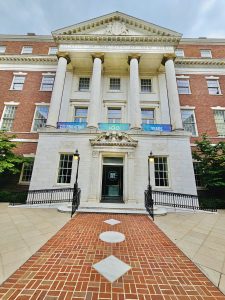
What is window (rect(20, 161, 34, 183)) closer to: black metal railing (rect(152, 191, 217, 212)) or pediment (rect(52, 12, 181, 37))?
black metal railing (rect(152, 191, 217, 212))

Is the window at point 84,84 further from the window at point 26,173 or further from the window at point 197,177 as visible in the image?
the window at point 197,177

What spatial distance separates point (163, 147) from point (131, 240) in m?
8.82

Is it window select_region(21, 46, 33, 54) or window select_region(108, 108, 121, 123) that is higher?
window select_region(21, 46, 33, 54)

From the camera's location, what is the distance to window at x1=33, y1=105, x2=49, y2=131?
15.8 meters

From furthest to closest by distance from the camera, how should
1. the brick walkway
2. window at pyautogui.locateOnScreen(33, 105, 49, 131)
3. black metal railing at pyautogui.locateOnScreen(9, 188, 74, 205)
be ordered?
window at pyautogui.locateOnScreen(33, 105, 49, 131) < black metal railing at pyautogui.locateOnScreen(9, 188, 74, 205) < the brick walkway

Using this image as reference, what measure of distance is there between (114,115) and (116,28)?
30.4 feet

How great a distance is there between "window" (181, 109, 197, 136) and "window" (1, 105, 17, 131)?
705 inches

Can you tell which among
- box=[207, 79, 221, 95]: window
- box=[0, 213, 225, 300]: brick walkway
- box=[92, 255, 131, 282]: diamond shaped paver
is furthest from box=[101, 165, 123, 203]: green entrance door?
box=[207, 79, 221, 95]: window

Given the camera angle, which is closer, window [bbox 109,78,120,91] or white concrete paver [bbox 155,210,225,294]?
white concrete paver [bbox 155,210,225,294]

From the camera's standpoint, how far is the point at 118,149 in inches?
471

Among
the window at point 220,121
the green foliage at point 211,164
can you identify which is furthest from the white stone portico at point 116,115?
the window at point 220,121

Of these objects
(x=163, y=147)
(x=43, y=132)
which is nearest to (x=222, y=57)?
(x=163, y=147)

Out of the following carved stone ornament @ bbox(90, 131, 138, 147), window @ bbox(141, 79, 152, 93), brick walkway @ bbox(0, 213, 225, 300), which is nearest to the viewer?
brick walkway @ bbox(0, 213, 225, 300)

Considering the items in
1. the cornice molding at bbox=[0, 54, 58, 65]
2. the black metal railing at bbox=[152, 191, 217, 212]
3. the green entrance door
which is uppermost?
the cornice molding at bbox=[0, 54, 58, 65]
